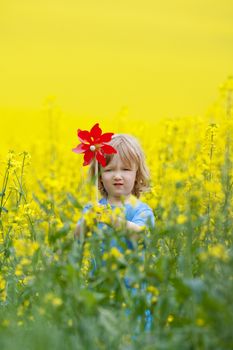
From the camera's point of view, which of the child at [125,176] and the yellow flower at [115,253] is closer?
the yellow flower at [115,253]

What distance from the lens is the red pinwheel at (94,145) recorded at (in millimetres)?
3795

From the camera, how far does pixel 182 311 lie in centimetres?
308

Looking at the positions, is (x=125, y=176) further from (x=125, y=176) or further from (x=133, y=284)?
(x=133, y=284)

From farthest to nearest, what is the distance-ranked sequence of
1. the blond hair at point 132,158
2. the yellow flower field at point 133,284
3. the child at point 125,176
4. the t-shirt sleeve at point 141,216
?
1. the blond hair at point 132,158
2. the child at point 125,176
3. the t-shirt sleeve at point 141,216
4. the yellow flower field at point 133,284

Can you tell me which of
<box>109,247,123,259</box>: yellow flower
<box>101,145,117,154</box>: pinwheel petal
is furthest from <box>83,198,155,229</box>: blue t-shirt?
<box>109,247,123,259</box>: yellow flower

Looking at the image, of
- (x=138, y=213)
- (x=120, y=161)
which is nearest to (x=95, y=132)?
(x=120, y=161)

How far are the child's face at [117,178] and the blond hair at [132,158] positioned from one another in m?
0.02

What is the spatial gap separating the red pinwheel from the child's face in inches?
3.9

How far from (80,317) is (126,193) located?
4.03 ft

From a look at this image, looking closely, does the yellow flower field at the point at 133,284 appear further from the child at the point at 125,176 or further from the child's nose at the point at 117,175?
the child's nose at the point at 117,175

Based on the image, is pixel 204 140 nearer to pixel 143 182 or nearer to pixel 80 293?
pixel 143 182

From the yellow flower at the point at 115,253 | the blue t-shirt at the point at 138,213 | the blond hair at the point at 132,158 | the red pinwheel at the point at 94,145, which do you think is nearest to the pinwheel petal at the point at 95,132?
the red pinwheel at the point at 94,145

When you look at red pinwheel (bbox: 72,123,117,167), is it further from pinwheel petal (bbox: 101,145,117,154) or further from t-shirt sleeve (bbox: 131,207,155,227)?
t-shirt sleeve (bbox: 131,207,155,227)

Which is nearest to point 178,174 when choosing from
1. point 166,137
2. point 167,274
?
point 167,274
